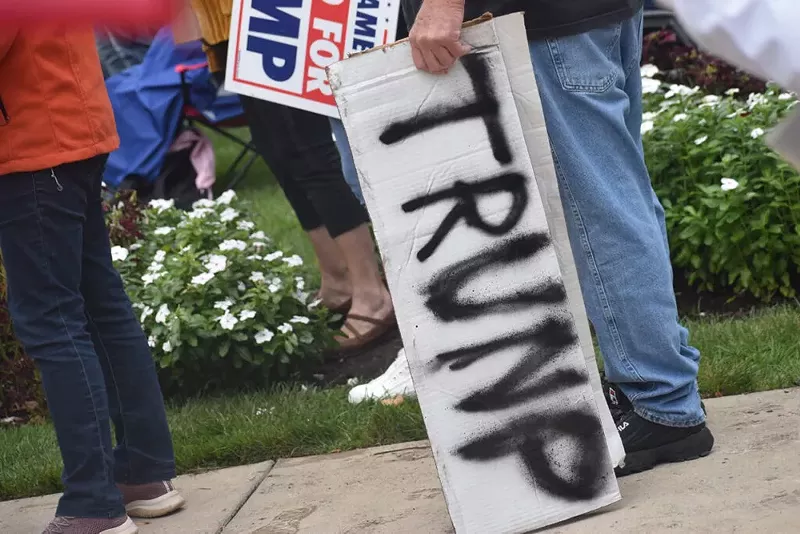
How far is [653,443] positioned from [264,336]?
1.75 metres

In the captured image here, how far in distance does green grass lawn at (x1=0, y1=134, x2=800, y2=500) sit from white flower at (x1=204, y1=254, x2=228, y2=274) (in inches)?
20.3

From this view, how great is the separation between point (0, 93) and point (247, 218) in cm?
278

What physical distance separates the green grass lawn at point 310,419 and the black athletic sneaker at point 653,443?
0.60 meters

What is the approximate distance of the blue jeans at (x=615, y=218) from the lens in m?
2.90

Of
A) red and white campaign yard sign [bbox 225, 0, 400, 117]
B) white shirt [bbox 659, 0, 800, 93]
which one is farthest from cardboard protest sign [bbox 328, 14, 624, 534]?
red and white campaign yard sign [bbox 225, 0, 400, 117]

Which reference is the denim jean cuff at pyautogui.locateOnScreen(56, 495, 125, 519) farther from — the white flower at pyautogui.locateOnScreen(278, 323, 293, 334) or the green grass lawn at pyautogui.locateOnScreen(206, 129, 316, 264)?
the green grass lawn at pyautogui.locateOnScreen(206, 129, 316, 264)

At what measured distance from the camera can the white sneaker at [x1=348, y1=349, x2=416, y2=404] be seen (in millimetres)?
4090

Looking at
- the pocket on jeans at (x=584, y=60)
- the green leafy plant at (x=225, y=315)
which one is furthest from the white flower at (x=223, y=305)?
the pocket on jeans at (x=584, y=60)

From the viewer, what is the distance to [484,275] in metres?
2.79

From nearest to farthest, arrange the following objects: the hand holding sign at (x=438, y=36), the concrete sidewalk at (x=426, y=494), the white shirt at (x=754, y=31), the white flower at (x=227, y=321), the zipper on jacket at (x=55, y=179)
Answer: the white shirt at (x=754, y=31) → the hand holding sign at (x=438, y=36) → the concrete sidewalk at (x=426, y=494) → the zipper on jacket at (x=55, y=179) → the white flower at (x=227, y=321)

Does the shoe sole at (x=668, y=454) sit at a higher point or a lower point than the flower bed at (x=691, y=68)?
lower

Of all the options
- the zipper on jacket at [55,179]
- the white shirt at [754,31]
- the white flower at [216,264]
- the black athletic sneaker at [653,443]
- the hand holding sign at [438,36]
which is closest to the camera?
the white shirt at [754,31]

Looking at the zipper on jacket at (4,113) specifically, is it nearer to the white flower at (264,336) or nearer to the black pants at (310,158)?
the white flower at (264,336)

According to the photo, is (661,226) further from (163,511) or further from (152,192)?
(152,192)
